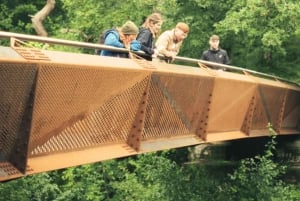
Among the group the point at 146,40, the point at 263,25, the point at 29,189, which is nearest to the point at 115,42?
the point at 146,40

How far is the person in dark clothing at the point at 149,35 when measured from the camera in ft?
29.5

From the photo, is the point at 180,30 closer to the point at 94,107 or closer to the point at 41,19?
the point at 94,107

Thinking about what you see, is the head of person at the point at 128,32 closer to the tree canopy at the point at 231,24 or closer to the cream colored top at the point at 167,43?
the cream colored top at the point at 167,43

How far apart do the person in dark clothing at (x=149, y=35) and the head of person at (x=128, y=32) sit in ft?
0.67

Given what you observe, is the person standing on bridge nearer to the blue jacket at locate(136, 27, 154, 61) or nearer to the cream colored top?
the cream colored top

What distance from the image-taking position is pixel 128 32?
8703 mm

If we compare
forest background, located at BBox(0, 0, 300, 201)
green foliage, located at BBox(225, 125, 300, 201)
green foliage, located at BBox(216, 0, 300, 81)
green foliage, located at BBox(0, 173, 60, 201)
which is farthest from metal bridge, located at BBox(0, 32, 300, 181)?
green foliage, located at BBox(0, 173, 60, 201)

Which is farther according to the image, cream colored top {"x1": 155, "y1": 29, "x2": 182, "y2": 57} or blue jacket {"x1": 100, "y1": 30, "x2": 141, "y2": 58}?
cream colored top {"x1": 155, "y1": 29, "x2": 182, "y2": 57}

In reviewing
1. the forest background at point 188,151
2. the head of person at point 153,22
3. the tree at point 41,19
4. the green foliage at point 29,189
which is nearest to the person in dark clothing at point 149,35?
the head of person at point 153,22

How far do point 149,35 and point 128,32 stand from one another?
1.46ft

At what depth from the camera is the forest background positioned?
1650 centimetres

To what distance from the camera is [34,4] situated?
37.2 meters

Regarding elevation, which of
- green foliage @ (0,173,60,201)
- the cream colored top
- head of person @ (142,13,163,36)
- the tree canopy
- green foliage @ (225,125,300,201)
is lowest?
green foliage @ (0,173,60,201)

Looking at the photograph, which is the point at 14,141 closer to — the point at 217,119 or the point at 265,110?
the point at 217,119
